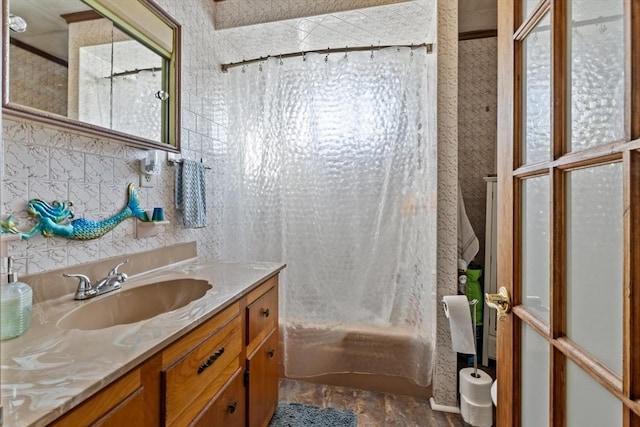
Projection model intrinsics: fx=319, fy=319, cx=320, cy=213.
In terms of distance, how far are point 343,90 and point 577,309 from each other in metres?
1.76

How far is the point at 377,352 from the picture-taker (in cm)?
204

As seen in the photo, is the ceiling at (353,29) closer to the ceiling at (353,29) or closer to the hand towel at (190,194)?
the ceiling at (353,29)

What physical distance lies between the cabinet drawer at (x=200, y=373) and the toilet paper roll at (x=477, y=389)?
1274 millimetres

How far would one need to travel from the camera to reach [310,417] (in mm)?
1788

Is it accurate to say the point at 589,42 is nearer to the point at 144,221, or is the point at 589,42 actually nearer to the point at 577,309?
the point at 577,309

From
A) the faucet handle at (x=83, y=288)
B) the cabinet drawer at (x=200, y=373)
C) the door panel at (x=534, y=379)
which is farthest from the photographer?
the faucet handle at (x=83, y=288)

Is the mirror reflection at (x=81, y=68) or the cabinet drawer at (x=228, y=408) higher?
the mirror reflection at (x=81, y=68)

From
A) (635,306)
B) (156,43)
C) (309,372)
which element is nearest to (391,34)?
(156,43)

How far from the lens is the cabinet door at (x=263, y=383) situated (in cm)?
141

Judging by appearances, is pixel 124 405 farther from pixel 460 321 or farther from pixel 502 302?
pixel 460 321

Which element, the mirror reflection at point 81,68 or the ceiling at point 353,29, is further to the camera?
the ceiling at point 353,29

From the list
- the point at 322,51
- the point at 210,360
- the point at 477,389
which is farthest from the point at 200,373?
the point at 322,51

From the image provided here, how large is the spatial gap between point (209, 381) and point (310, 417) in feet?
3.21

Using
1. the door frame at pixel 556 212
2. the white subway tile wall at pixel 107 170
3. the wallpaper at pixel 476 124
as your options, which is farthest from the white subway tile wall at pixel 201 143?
the door frame at pixel 556 212
